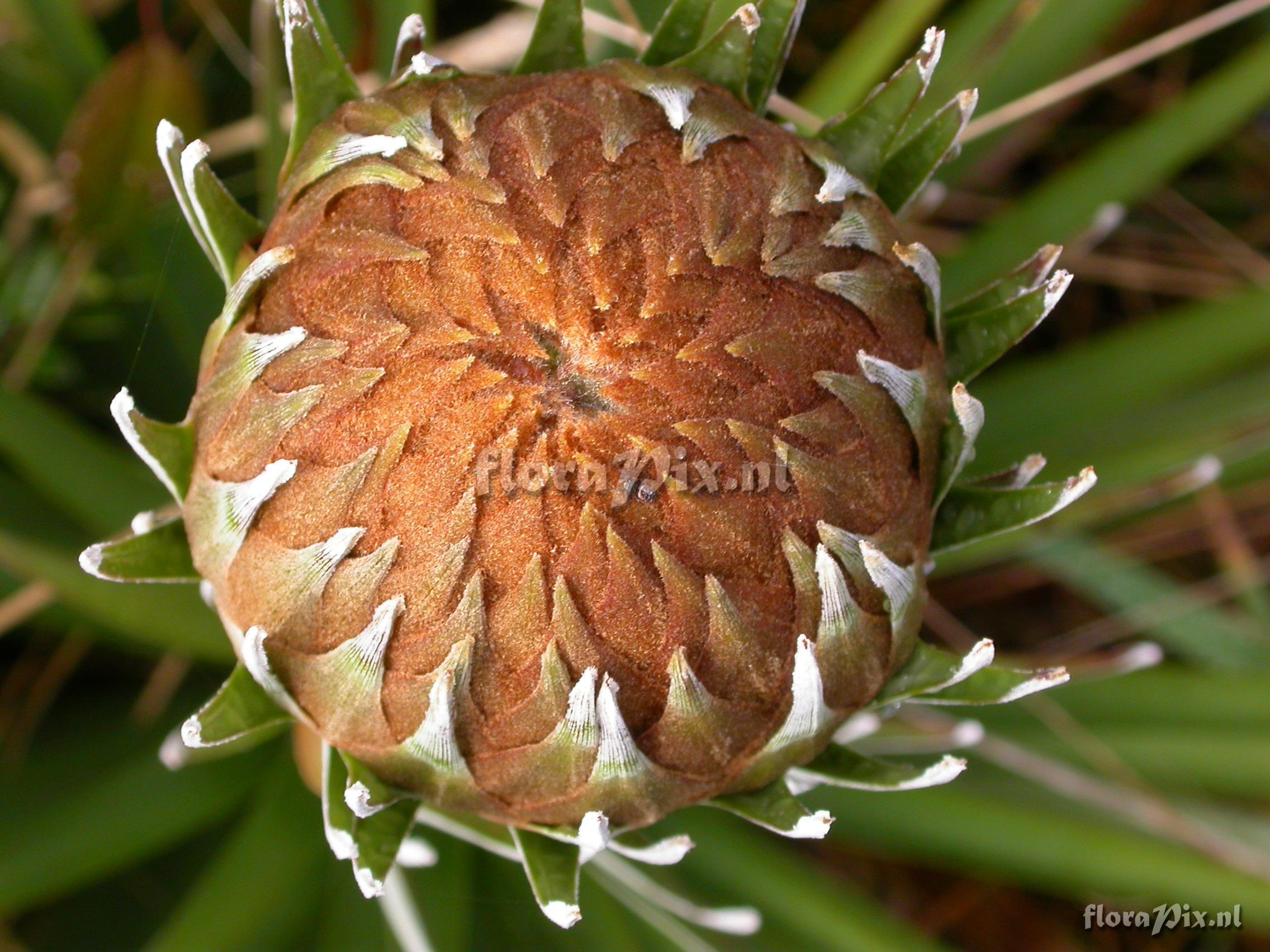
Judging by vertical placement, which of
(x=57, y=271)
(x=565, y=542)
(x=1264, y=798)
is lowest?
(x=1264, y=798)

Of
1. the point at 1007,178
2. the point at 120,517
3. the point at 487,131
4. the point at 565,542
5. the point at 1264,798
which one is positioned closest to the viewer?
the point at 565,542

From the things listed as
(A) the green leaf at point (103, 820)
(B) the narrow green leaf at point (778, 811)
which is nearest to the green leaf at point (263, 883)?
(A) the green leaf at point (103, 820)

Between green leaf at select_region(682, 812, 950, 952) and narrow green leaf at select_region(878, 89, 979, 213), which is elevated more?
narrow green leaf at select_region(878, 89, 979, 213)

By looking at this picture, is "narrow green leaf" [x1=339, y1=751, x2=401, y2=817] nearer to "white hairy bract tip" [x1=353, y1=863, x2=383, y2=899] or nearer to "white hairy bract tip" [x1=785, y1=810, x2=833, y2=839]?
"white hairy bract tip" [x1=353, y1=863, x2=383, y2=899]

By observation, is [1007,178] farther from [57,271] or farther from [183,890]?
[183,890]

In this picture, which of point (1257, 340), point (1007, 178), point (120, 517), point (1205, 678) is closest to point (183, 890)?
point (120, 517)

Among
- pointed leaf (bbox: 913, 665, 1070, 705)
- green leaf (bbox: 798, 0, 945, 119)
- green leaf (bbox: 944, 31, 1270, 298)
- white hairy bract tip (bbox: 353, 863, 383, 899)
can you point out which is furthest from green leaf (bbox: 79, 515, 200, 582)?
green leaf (bbox: 944, 31, 1270, 298)
